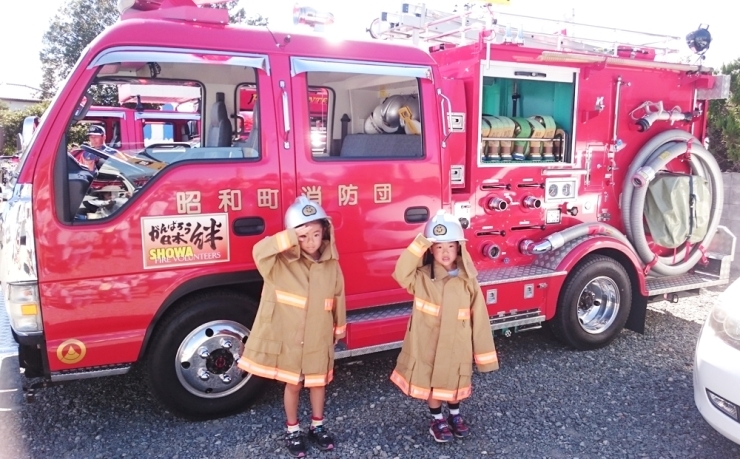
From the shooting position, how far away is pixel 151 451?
131 inches

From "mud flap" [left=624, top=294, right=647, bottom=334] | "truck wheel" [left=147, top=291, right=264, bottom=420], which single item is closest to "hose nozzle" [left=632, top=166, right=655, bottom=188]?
"mud flap" [left=624, top=294, right=647, bottom=334]

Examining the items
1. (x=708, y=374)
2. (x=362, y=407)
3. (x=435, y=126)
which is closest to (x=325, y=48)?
(x=435, y=126)

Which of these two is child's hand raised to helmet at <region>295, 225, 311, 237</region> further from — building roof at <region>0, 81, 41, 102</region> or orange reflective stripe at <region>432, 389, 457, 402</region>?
building roof at <region>0, 81, 41, 102</region>

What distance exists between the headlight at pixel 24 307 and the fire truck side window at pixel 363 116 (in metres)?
1.73

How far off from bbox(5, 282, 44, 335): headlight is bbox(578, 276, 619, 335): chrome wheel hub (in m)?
3.97

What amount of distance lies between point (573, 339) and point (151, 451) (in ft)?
10.9

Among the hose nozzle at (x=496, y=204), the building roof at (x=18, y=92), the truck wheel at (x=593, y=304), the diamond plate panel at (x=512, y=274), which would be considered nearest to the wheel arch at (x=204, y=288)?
the diamond plate panel at (x=512, y=274)

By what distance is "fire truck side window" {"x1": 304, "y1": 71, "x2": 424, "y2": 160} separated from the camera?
13.1 feet

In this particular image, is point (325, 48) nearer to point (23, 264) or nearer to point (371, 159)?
point (371, 159)

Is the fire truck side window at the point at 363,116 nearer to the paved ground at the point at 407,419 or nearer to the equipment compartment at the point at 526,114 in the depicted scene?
the equipment compartment at the point at 526,114

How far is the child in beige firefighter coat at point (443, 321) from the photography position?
326 centimetres

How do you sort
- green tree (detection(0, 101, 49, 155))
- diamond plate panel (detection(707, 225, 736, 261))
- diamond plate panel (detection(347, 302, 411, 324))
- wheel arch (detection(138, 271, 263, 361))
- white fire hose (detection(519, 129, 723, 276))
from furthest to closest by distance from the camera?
1. green tree (detection(0, 101, 49, 155))
2. diamond plate panel (detection(707, 225, 736, 261))
3. white fire hose (detection(519, 129, 723, 276))
4. diamond plate panel (detection(347, 302, 411, 324))
5. wheel arch (detection(138, 271, 263, 361))

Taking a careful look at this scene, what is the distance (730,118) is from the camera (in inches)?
316

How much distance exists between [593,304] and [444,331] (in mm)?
2323
